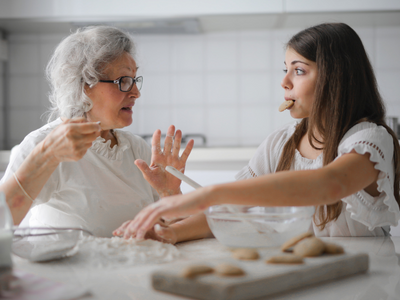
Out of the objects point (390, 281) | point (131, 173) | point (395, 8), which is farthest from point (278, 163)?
point (395, 8)

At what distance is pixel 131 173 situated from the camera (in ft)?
4.69

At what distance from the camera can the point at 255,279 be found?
21.0 inches

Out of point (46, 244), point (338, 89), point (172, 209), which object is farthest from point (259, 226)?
point (338, 89)

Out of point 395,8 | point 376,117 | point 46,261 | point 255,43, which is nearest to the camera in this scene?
point 46,261

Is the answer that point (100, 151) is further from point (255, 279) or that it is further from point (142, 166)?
point (255, 279)

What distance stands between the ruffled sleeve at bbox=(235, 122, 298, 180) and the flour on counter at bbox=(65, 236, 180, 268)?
0.71 meters

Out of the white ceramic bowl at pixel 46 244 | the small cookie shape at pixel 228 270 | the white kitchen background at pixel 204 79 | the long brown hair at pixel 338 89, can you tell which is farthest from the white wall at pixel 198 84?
the small cookie shape at pixel 228 270

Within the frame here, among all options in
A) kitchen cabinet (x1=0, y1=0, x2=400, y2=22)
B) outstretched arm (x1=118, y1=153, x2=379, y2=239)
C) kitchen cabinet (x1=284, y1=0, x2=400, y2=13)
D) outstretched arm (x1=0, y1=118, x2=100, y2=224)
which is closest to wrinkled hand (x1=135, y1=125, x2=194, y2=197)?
outstretched arm (x1=0, y1=118, x2=100, y2=224)

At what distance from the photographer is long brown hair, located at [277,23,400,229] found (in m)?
1.21

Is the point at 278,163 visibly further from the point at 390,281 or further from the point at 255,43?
the point at 255,43

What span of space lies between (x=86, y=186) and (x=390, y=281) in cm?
96

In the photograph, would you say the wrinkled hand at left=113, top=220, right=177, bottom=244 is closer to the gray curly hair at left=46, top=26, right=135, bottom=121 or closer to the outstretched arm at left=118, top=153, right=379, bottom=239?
the outstretched arm at left=118, top=153, right=379, bottom=239

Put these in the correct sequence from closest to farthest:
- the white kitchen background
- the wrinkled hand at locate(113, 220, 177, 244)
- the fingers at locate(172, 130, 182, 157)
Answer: the wrinkled hand at locate(113, 220, 177, 244) → the fingers at locate(172, 130, 182, 157) → the white kitchen background

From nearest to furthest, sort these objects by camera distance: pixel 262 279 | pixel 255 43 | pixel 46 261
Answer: pixel 262 279
pixel 46 261
pixel 255 43
